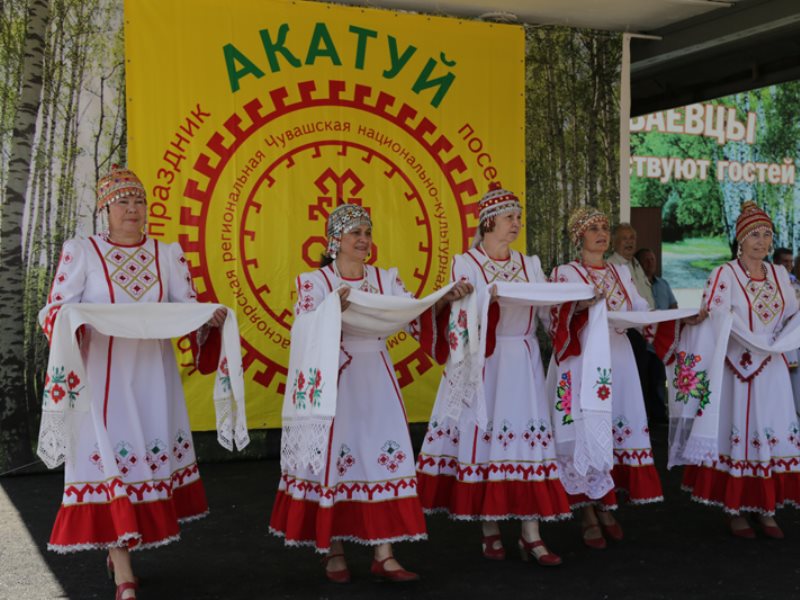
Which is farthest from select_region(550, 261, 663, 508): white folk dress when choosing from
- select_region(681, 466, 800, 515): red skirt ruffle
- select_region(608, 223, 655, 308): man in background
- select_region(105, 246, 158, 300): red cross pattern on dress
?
select_region(608, 223, 655, 308): man in background

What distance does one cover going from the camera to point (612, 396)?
14.5 ft

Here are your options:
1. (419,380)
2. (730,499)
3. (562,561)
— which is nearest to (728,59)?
(419,380)

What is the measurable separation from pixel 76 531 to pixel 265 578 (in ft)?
2.73

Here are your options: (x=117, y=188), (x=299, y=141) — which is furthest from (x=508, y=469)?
(x=299, y=141)

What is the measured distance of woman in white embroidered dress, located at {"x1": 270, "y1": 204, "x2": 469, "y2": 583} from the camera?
373 centimetres

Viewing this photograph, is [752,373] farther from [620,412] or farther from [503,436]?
[503,436]

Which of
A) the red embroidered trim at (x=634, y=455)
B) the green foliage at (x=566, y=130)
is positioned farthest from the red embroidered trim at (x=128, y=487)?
the green foliage at (x=566, y=130)

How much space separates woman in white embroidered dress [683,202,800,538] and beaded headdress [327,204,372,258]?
180 cm

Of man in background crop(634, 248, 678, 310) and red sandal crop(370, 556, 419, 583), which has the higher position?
man in background crop(634, 248, 678, 310)

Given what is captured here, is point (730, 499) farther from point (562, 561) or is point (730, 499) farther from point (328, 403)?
point (328, 403)

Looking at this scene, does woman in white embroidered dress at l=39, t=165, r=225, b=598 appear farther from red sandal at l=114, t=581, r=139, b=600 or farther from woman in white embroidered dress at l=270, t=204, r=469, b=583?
woman in white embroidered dress at l=270, t=204, r=469, b=583

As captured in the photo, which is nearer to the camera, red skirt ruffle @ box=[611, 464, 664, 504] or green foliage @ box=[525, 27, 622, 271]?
red skirt ruffle @ box=[611, 464, 664, 504]

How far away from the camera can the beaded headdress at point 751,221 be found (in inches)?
176

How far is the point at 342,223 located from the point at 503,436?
1.15 metres
